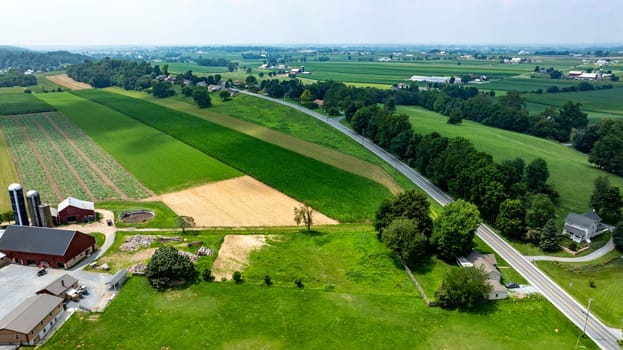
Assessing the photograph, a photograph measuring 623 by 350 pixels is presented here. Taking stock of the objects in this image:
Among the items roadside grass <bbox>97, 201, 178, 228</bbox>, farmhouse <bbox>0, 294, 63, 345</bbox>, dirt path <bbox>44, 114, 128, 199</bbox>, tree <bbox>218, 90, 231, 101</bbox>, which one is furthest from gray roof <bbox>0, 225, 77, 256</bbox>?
tree <bbox>218, 90, 231, 101</bbox>

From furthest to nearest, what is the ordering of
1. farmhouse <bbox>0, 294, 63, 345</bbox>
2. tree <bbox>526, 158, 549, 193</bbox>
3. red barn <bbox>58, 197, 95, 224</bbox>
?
tree <bbox>526, 158, 549, 193</bbox>
red barn <bbox>58, 197, 95, 224</bbox>
farmhouse <bbox>0, 294, 63, 345</bbox>

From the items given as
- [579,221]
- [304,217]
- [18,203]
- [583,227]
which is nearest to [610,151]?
[579,221]

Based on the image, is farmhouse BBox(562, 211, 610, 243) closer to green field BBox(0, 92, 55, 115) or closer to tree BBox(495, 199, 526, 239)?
tree BBox(495, 199, 526, 239)

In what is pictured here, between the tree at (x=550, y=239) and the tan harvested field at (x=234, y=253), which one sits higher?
the tree at (x=550, y=239)

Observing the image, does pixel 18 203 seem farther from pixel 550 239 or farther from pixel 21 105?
pixel 21 105

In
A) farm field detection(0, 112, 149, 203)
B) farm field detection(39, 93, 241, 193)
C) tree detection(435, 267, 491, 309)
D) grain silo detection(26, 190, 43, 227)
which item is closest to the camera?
tree detection(435, 267, 491, 309)

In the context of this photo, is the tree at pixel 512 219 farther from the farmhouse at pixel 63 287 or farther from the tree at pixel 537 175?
the farmhouse at pixel 63 287

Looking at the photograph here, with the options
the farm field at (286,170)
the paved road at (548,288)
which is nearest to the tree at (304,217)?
the farm field at (286,170)

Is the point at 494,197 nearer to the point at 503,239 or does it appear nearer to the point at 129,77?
the point at 503,239
